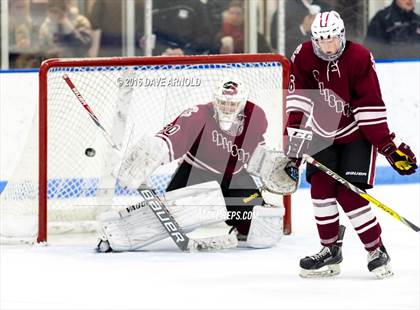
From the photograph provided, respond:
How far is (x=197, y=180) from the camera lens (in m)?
4.87

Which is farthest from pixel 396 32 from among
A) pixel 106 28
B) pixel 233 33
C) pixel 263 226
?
pixel 263 226

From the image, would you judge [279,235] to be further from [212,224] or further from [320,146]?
[320,146]

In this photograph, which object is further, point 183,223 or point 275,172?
point 183,223

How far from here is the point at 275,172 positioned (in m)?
4.46

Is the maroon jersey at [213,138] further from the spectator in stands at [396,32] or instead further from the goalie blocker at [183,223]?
the spectator in stands at [396,32]

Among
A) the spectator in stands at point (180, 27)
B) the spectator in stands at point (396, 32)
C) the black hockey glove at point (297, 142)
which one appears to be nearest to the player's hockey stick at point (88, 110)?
the black hockey glove at point (297, 142)

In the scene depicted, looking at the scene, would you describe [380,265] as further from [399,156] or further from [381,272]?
[399,156]

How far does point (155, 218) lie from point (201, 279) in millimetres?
704

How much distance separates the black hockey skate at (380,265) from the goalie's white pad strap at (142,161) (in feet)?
3.04

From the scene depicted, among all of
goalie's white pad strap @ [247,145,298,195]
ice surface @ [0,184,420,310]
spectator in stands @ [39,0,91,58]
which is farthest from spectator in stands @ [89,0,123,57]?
goalie's white pad strap @ [247,145,298,195]

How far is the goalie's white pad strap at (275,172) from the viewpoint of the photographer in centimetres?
444

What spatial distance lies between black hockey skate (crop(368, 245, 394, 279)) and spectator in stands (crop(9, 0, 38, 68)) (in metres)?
2.68

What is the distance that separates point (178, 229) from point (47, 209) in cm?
61

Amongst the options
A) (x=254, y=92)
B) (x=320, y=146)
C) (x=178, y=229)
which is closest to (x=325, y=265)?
(x=320, y=146)
